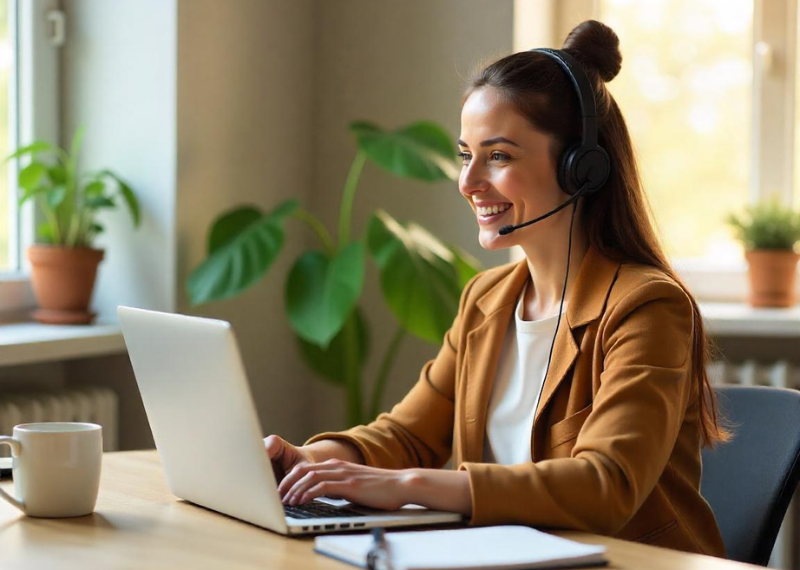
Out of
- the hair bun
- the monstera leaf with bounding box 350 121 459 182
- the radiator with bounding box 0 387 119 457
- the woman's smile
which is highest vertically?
the hair bun

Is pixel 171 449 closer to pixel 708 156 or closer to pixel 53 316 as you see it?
pixel 53 316

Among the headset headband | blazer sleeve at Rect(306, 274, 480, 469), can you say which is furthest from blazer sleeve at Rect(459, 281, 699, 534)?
blazer sleeve at Rect(306, 274, 480, 469)

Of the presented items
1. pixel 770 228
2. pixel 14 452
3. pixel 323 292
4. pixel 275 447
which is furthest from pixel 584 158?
pixel 770 228

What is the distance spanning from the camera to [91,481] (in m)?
1.23

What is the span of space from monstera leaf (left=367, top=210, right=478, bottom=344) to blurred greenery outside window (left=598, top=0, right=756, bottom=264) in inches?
32.1

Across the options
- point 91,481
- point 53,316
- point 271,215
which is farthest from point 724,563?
point 53,316

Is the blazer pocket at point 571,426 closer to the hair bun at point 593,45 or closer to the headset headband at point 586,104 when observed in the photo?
the headset headband at point 586,104

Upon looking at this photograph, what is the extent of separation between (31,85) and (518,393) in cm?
173

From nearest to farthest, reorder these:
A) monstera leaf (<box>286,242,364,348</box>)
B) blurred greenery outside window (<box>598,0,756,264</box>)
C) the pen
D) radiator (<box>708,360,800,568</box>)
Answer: the pen
monstera leaf (<box>286,242,364,348</box>)
radiator (<box>708,360,800,568</box>)
blurred greenery outside window (<box>598,0,756,264</box>)

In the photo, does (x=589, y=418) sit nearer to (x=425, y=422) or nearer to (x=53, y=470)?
(x=425, y=422)

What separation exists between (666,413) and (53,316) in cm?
172

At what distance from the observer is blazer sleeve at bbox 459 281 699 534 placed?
1207mm

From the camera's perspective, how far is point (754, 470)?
153 cm

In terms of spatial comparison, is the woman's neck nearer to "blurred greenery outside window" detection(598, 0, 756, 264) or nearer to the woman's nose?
the woman's nose
